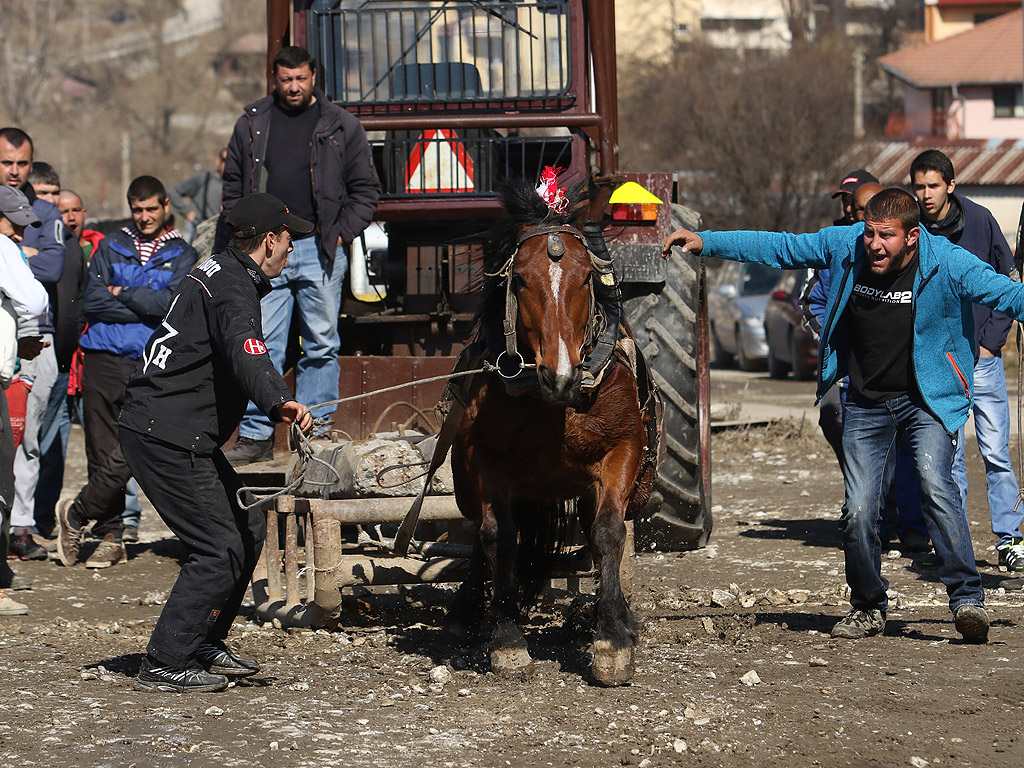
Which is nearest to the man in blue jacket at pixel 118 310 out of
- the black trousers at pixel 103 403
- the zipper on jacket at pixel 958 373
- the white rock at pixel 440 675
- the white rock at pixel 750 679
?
A: the black trousers at pixel 103 403

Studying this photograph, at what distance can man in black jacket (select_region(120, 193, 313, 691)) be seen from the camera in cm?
559

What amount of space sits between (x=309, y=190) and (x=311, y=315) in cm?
70

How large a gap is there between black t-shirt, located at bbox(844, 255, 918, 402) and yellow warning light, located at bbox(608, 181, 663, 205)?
62.4 inches

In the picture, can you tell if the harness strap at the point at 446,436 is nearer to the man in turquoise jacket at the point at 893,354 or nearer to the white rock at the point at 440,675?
the white rock at the point at 440,675

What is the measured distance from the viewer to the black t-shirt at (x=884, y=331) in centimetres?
612

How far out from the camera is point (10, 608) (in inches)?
284

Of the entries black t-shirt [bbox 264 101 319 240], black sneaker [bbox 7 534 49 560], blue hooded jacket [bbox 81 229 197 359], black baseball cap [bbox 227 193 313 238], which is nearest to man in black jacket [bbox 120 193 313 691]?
black baseball cap [bbox 227 193 313 238]

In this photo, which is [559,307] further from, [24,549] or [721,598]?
[24,549]

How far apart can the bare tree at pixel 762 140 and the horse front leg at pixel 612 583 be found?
25171 millimetres

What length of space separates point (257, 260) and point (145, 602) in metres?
2.50

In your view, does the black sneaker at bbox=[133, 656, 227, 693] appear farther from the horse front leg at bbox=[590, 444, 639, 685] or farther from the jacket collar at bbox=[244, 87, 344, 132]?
the jacket collar at bbox=[244, 87, 344, 132]

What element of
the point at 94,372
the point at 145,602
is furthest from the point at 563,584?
the point at 94,372

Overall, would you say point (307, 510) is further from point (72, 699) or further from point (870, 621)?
point (870, 621)

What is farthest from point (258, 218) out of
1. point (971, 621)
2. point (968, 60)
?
point (968, 60)
